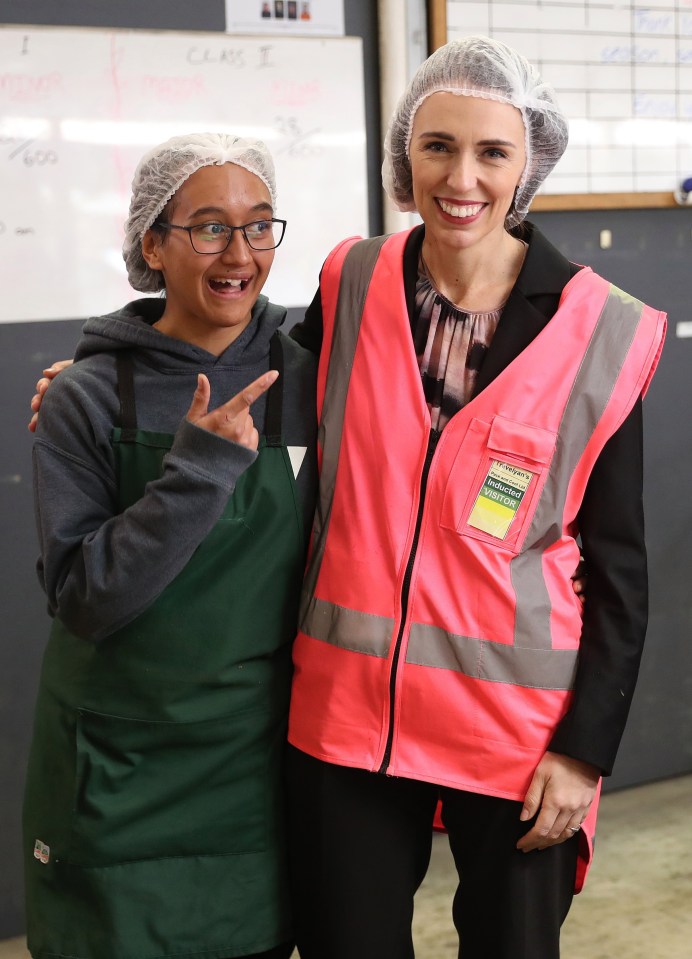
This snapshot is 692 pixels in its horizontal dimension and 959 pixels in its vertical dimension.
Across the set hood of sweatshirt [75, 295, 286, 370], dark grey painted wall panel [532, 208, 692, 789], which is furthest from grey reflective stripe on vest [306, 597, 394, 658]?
dark grey painted wall panel [532, 208, 692, 789]

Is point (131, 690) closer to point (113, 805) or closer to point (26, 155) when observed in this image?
point (113, 805)

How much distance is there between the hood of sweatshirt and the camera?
1.46 metres

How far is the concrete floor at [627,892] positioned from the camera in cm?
245

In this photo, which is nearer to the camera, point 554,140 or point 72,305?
point 554,140

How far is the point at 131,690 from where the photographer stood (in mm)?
1461

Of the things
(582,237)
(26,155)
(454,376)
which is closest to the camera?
(454,376)

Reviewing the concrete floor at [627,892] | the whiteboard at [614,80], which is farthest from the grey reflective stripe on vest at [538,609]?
the whiteboard at [614,80]

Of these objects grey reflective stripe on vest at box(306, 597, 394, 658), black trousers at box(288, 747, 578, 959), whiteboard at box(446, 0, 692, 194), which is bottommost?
black trousers at box(288, 747, 578, 959)

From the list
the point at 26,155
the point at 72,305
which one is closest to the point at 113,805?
the point at 72,305

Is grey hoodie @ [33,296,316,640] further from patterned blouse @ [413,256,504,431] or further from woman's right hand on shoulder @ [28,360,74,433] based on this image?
patterned blouse @ [413,256,504,431]

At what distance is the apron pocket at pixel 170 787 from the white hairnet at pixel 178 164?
70cm

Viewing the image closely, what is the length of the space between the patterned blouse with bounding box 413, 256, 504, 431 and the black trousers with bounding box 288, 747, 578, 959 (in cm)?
52

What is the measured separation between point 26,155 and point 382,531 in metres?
1.36

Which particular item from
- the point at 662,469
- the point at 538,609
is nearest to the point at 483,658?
the point at 538,609
